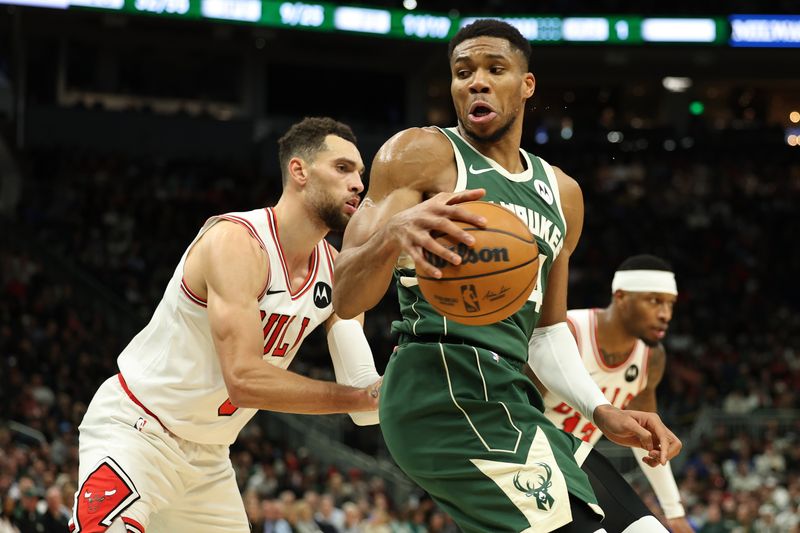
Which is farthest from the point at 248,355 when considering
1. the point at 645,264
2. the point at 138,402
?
the point at 645,264

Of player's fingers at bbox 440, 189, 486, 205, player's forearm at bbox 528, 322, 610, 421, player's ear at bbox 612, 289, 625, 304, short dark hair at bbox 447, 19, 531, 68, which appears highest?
short dark hair at bbox 447, 19, 531, 68

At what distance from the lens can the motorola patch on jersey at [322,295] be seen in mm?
4613

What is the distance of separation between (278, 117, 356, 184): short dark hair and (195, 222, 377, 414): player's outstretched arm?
638mm

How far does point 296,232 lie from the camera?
463 centimetres

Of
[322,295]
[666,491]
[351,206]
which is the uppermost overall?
[351,206]

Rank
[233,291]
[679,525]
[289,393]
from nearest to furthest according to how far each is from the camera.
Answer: [289,393] < [233,291] < [679,525]

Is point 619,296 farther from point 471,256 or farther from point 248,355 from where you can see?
point 471,256

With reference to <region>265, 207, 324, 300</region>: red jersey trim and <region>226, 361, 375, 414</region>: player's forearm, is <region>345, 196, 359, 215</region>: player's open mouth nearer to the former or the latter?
<region>265, 207, 324, 300</region>: red jersey trim

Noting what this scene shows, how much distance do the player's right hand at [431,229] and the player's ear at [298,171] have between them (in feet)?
6.30

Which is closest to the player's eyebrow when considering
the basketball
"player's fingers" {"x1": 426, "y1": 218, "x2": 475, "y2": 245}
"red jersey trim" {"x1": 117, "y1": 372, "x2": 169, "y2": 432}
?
the basketball

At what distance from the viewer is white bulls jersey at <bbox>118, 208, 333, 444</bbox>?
4.43m

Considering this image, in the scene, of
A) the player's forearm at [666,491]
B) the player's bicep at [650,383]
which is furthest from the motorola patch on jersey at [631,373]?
the player's forearm at [666,491]

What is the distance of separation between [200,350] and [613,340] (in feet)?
8.99

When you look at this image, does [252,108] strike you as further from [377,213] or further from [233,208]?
[377,213]
